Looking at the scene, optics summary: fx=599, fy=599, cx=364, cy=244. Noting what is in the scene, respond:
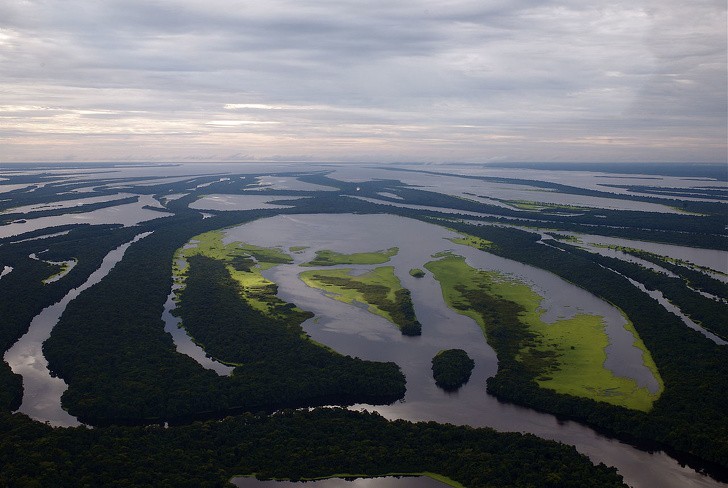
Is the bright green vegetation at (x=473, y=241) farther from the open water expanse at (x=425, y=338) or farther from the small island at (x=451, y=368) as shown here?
the small island at (x=451, y=368)

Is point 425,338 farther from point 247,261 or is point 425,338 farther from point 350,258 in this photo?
point 247,261

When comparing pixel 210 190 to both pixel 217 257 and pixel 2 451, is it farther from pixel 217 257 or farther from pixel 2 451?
pixel 2 451

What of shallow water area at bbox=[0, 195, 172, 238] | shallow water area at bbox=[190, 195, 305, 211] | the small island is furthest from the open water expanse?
shallow water area at bbox=[190, 195, 305, 211]

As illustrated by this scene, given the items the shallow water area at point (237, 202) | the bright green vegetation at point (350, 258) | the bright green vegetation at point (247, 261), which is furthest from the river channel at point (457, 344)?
the shallow water area at point (237, 202)

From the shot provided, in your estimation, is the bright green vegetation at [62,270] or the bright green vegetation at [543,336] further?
the bright green vegetation at [62,270]

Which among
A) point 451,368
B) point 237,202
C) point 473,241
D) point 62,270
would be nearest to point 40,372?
point 451,368

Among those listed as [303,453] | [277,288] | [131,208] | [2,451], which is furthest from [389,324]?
[131,208]
